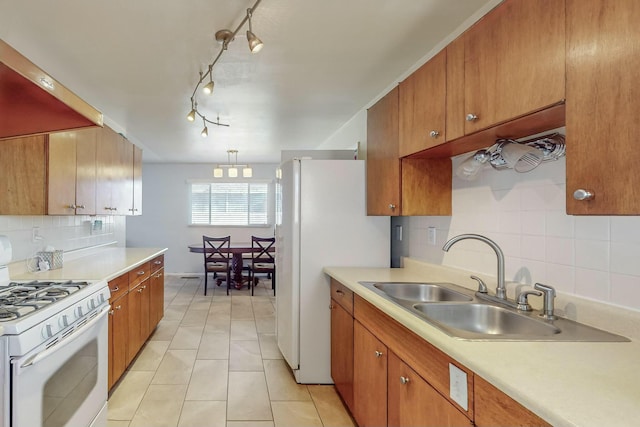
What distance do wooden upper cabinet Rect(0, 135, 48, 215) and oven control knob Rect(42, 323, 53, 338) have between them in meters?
1.12

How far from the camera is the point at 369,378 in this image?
1.87 meters

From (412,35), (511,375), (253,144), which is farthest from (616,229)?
(253,144)

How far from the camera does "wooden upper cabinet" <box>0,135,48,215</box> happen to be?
2.14 m

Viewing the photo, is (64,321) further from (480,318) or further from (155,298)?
(155,298)

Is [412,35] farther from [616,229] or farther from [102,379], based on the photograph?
[102,379]

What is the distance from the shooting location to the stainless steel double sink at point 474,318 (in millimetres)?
1188

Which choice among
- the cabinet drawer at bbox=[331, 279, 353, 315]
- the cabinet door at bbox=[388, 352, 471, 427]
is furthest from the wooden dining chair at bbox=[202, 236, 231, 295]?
the cabinet door at bbox=[388, 352, 471, 427]

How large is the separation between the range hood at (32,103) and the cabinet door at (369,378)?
1.69m

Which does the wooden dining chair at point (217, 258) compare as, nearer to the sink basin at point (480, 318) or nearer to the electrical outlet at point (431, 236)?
the electrical outlet at point (431, 236)

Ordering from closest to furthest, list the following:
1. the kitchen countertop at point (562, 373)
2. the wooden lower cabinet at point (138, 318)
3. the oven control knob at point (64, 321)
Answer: the kitchen countertop at point (562, 373) → the oven control knob at point (64, 321) → the wooden lower cabinet at point (138, 318)

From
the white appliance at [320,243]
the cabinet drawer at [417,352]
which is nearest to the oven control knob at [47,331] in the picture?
the cabinet drawer at [417,352]

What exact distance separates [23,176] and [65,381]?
134cm

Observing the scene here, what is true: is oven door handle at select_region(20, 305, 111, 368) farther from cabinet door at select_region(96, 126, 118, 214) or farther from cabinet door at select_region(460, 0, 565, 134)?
cabinet door at select_region(460, 0, 565, 134)

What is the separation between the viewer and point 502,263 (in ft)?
5.47
